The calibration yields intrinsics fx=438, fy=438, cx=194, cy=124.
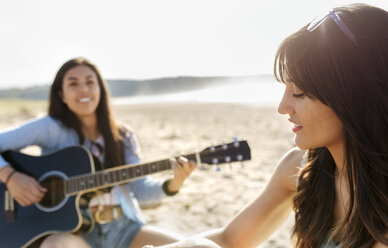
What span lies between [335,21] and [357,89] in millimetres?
240

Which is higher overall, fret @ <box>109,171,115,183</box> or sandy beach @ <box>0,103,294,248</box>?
fret @ <box>109,171,115,183</box>

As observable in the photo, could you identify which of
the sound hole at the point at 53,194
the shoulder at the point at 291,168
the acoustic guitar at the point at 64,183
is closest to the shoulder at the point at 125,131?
the acoustic guitar at the point at 64,183

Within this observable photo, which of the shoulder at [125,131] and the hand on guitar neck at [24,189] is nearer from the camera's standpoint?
the hand on guitar neck at [24,189]

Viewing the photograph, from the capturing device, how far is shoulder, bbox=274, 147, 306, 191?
1.94 m

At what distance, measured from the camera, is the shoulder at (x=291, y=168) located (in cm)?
194

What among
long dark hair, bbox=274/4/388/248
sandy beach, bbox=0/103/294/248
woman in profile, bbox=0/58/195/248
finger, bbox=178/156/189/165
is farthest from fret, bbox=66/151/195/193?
long dark hair, bbox=274/4/388/248

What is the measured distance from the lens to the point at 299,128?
161cm

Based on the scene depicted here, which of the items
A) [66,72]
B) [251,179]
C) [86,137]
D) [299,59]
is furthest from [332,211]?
[251,179]

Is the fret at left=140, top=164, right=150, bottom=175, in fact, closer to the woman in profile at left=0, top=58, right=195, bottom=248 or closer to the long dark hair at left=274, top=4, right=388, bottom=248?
the woman in profile at left=0, top=58, right=195, bottom=248

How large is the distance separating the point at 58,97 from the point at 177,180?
1179 millimetres

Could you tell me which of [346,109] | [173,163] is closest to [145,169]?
[173,163]

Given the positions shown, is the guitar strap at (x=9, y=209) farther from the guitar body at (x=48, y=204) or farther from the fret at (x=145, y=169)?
the fret at (x=145, y=169)

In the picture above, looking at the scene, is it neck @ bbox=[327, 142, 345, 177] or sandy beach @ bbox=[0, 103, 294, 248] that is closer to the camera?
neck @ bbox=[327, 142, 345, 177]

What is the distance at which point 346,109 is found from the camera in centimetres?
145
